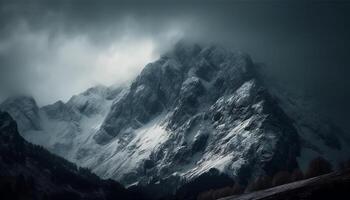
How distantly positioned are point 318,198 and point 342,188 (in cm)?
787

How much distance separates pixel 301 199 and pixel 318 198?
6.09 meters

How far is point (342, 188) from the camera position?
19575cm

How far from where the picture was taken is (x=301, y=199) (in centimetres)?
19950

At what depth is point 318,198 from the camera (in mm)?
195250

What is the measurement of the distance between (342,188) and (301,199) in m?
12.7
